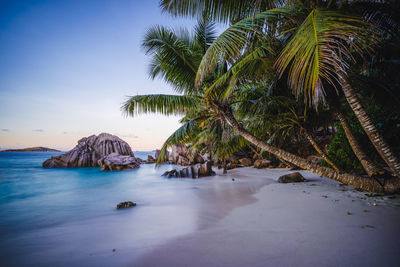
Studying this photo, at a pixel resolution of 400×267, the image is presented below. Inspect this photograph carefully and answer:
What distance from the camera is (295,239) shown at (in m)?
2.40

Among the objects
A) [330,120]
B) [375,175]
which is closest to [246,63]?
[375,175]

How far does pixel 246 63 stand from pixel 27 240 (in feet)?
18.6

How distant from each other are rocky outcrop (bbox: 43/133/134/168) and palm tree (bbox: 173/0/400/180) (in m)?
20.8

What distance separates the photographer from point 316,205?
388 cm

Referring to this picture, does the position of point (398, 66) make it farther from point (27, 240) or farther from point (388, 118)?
point (27, 240)

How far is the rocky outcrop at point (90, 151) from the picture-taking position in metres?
19.6

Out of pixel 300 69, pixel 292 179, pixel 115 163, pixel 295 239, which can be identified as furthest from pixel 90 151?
pixel 300 69

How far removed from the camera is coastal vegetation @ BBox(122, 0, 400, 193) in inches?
86.0

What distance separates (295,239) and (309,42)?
268 cm

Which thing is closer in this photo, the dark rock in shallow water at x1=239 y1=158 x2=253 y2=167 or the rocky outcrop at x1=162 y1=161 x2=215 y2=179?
the rocky outcrop at x1=162 y1=161 x2=215 y2=179

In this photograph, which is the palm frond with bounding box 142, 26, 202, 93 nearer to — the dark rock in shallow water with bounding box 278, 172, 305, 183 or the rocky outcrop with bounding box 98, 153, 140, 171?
the dark rock in shallow water with bounding box 278, 172, 305, 183

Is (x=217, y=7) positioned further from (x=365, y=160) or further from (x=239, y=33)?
(x=365, y=160)

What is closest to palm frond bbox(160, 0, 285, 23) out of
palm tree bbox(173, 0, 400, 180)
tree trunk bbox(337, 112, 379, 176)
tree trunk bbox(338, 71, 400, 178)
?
palm tree bbox(173, 0, 400, 180)

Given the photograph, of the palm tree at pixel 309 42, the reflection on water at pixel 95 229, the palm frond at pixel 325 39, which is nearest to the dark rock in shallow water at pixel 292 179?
the reflection on water at pixel 95 229
